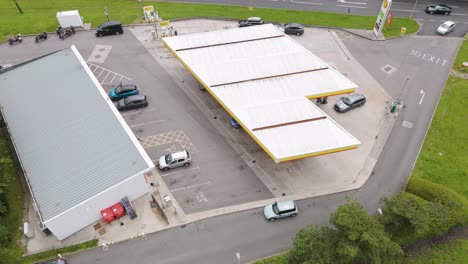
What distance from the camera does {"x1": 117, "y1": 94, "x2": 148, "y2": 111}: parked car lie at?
1592 inches

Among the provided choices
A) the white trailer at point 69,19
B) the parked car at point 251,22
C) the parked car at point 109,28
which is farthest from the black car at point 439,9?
the white trailer at point 69,19

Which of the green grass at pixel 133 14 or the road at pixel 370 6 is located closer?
the green grass at pixel 133 14

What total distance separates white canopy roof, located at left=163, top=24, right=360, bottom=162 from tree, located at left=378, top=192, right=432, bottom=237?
21.6ft

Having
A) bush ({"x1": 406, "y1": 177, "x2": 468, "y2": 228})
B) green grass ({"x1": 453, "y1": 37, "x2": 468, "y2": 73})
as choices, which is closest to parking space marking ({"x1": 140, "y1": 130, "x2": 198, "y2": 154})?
bush ({"x1": 406, "y1": 177, "x2": 468, "y2": 228})

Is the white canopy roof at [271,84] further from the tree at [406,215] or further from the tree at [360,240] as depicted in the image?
the tree at [360,240]

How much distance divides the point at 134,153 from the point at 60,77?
16482 millimetres

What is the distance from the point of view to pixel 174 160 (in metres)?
33.9

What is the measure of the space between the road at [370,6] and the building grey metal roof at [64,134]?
33127 millimetres

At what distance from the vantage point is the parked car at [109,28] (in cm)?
5194

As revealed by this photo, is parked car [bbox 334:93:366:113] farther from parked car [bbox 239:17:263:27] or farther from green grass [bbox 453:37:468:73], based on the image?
parked car [bbox 239:17:263:27]

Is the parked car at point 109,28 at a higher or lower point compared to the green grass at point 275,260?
higher

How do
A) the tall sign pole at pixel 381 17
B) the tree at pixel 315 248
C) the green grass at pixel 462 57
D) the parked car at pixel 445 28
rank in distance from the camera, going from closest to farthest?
1. the tree at pixel 315 248
2. the green grass at pixel 462 57
3. the tall sign pole at pixel 381 17
4. the parked car at pixel 445 28

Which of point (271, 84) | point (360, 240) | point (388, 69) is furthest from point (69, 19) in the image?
point (360, 240)

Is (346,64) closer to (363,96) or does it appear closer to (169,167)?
(363,96)
